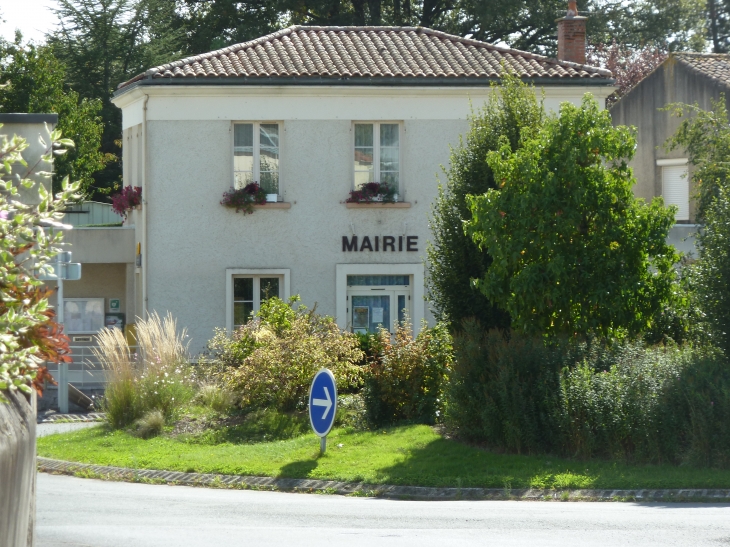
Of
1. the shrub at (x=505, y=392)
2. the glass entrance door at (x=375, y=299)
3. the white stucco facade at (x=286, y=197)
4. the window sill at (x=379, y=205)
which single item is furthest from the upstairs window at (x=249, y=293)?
the shrub at (x=505, y=392)

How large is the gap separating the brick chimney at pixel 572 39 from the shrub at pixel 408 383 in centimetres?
1389

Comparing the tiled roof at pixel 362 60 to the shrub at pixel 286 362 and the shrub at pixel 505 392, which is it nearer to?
the shrub at pixel 286 362

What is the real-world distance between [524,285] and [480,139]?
11.3ft

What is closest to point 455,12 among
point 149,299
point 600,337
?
point 149,299

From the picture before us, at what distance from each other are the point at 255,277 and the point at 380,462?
36.8 ft

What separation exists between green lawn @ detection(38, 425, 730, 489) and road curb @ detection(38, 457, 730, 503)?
0.58 ft

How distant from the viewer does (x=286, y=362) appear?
17.2 meters

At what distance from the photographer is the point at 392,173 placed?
2459 cm

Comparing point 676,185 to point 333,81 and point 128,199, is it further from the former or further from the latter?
point 128,199

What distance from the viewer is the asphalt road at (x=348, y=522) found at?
8.88 metres

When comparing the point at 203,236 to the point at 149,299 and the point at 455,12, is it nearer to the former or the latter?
the point at 149,299

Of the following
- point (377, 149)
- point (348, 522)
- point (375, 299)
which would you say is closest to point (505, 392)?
point (348, 522)

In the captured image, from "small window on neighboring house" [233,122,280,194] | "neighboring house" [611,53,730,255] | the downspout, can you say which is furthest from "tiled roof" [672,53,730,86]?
the downspout

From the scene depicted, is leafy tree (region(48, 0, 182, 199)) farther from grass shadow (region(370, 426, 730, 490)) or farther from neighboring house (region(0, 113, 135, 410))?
grass shadow (region(370, 426, 730, 490))
